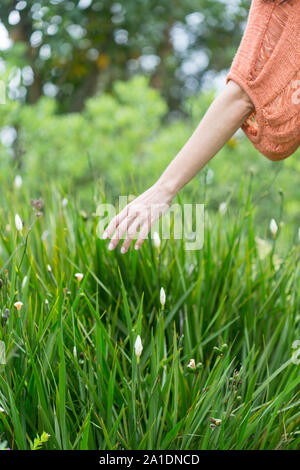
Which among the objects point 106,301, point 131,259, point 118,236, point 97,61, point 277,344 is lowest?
point 277,344

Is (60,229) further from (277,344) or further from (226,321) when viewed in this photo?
(277,344)

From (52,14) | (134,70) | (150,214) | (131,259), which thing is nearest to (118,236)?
(150,214)

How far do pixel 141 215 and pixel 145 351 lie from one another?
53 centimetres

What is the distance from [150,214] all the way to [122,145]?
11.7ft

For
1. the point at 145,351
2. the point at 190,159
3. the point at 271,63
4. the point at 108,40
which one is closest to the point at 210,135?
the point at 190,159

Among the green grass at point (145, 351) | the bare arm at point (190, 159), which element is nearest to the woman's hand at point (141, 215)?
the bare arm at point (190, 159)

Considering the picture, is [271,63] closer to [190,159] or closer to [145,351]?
[190,159]

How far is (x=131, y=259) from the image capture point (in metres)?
1.91

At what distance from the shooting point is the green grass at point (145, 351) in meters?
1.31

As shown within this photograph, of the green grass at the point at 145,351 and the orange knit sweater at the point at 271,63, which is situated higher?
the orange knit sweater at the point at 271,63

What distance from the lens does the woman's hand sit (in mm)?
1281

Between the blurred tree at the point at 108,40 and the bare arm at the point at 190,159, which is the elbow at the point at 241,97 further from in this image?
the blurred tree at the point at 108,40

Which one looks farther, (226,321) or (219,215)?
(219,215)

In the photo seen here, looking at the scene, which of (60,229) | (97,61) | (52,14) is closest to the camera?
(60,229)
